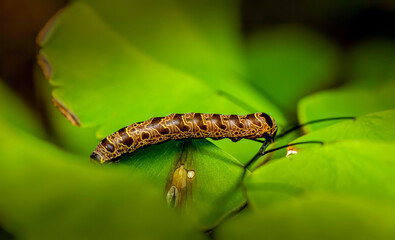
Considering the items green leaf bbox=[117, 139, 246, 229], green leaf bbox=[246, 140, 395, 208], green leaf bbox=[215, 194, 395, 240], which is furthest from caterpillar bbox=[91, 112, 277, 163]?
green leaf bbox=[215, 194, 395, 240]

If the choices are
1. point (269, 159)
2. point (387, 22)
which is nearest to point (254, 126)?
point (269, 159)

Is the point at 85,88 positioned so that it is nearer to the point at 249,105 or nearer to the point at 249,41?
the point at 249,105

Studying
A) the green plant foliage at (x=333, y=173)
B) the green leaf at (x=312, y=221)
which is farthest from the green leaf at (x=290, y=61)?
the green leaf at (x=312, y=221)

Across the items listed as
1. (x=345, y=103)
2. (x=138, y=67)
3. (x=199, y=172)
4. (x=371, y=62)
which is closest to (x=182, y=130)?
(x=199, y=172)

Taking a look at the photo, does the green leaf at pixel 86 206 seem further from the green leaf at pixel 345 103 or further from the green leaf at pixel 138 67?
the green leaf at pixel 345 103

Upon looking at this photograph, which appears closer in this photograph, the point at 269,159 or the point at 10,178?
the point at 10,178

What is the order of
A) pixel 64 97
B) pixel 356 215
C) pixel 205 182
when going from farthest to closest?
pixel 64 97
pixel 205 182
pixel 356 215

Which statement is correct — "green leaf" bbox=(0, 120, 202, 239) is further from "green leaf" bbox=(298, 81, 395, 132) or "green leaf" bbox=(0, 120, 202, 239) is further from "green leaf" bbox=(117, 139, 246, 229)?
"green leaf" bbox=(298, 81, 395, 132)
